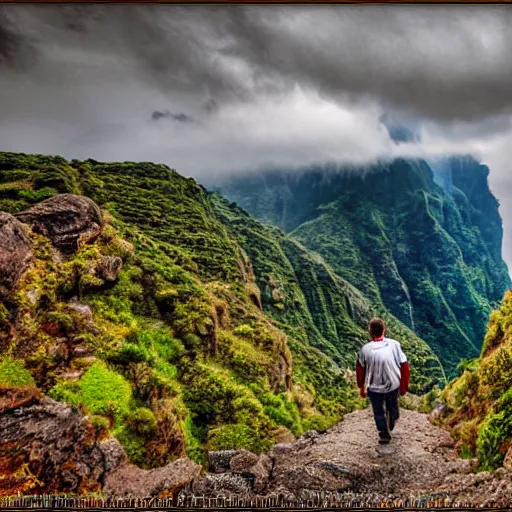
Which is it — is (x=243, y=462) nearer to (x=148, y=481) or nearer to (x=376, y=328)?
(x=148, y=481)

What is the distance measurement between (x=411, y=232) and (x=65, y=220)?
852 inches

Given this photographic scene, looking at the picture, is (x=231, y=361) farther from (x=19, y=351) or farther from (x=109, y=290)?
(x=19, y=351)

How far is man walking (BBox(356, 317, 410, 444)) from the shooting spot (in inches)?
146

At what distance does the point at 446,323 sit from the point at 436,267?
3.68 meters

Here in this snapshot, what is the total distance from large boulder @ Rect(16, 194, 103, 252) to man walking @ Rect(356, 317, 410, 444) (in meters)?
3.82

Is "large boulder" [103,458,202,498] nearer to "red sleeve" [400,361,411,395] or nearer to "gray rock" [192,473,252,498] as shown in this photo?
"gray rock" [192,473,252,498]

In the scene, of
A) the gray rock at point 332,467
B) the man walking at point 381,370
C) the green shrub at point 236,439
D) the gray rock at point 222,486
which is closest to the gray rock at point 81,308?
the green shrub at point 236,439

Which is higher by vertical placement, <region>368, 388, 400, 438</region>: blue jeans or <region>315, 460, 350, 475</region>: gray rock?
<region>368, 388, 400, 438</region>: blue jeans

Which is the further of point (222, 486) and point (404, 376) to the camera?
point (404, 376)

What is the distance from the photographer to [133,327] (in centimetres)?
491

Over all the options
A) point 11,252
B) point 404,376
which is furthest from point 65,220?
point 404,376

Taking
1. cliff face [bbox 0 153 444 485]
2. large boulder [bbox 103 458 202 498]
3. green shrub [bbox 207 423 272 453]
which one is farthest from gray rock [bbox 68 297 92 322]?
green shrub [bbox 207 423 272 453]

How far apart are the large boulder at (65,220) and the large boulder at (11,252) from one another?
1.25 ft

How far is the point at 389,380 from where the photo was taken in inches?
147
